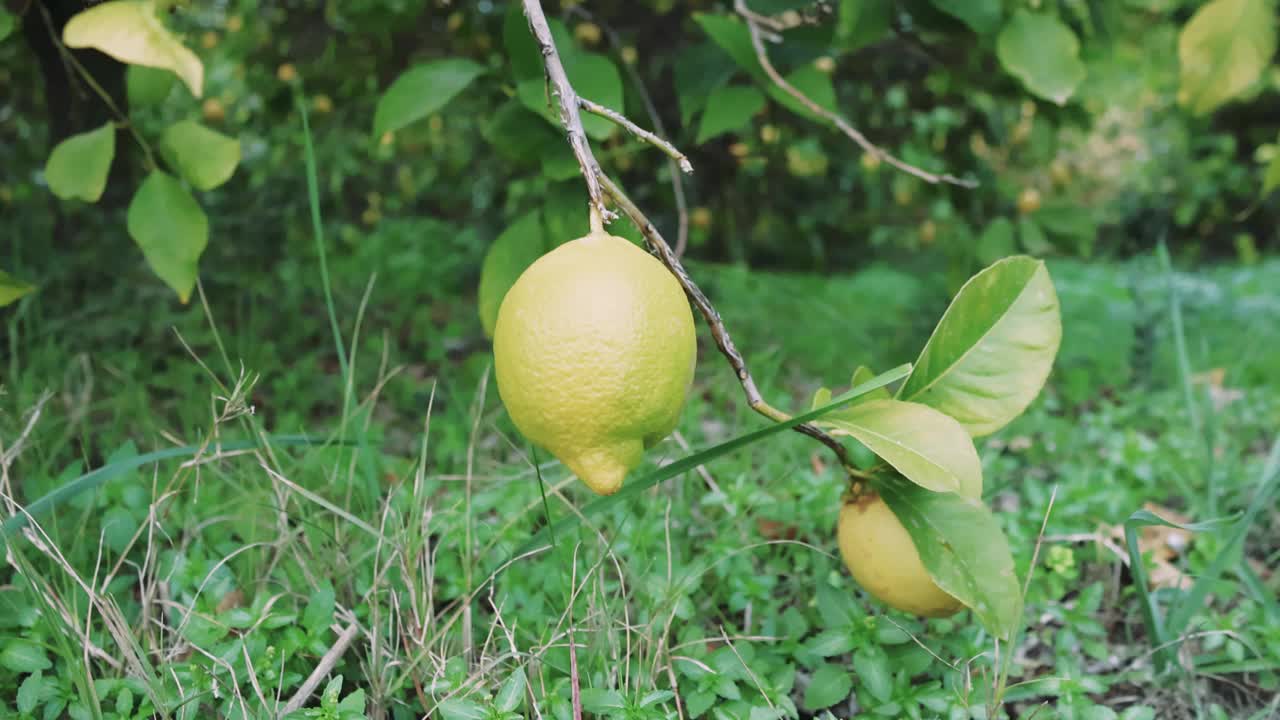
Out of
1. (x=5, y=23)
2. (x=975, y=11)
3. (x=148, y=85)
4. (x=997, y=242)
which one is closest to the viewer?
(x=5, y=23)

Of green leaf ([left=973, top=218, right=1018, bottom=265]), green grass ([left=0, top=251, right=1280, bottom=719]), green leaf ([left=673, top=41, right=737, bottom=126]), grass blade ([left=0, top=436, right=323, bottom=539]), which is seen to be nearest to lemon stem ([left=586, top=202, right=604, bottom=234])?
green grass ([left=0, top=251, right=1280, bottom=719])

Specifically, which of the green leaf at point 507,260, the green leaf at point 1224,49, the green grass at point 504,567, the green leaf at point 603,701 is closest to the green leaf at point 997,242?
the green grass at point 504,567

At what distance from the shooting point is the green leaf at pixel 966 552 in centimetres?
76

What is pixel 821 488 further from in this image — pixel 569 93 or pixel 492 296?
pixel 569 93

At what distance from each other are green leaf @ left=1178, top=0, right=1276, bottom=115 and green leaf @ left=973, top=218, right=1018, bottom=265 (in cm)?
74

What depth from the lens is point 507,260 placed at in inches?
48.6

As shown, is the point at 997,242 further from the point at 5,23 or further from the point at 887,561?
the point at 5,23

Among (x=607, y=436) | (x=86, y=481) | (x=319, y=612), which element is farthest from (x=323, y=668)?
(x=607, y=436)

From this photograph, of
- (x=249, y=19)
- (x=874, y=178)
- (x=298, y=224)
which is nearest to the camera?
(x=249, y=19)

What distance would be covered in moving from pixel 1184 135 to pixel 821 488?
4946 mm

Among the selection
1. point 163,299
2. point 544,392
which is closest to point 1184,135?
point 163,299

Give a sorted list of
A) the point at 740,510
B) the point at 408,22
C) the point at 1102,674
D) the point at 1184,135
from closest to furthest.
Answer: the point at 1102,674
the point at 740,510
the point at 408,22
the point at 1184,135

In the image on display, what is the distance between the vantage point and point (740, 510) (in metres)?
1.31

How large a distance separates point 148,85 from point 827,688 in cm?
102
